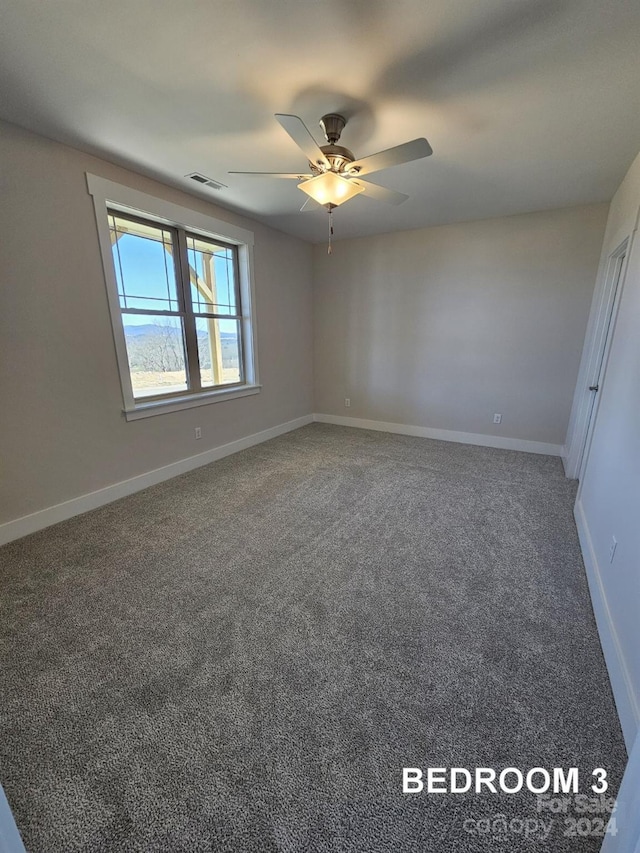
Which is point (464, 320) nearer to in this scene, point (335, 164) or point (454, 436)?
point (454, 436)

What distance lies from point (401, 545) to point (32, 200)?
11.0ft

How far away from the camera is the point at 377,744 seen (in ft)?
3.96

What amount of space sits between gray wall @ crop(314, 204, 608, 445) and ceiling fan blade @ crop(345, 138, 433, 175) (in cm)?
212

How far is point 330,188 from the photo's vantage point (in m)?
2.02

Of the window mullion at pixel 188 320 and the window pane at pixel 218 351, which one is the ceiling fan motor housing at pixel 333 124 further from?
the window pane at pixel 218 351

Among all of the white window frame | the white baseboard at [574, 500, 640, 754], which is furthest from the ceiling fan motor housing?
the white baseboard at [574, 500, 640, 754]

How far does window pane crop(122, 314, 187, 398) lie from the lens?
3.08m

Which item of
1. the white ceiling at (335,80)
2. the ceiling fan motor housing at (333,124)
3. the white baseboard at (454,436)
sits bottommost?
the white baseboard at (454,436)

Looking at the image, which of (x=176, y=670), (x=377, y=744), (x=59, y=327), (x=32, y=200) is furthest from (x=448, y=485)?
(x=32, y=200)

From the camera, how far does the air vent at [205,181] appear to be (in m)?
2.83

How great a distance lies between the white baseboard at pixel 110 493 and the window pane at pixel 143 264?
1.53m

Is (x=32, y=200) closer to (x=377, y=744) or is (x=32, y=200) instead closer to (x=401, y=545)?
(x=401, y=545)

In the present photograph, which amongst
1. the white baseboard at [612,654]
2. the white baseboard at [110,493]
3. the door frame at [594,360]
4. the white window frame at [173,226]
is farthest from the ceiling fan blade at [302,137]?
the white baseboard at [110,493]

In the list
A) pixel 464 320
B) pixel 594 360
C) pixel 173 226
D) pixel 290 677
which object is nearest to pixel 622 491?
pixel 290 677
